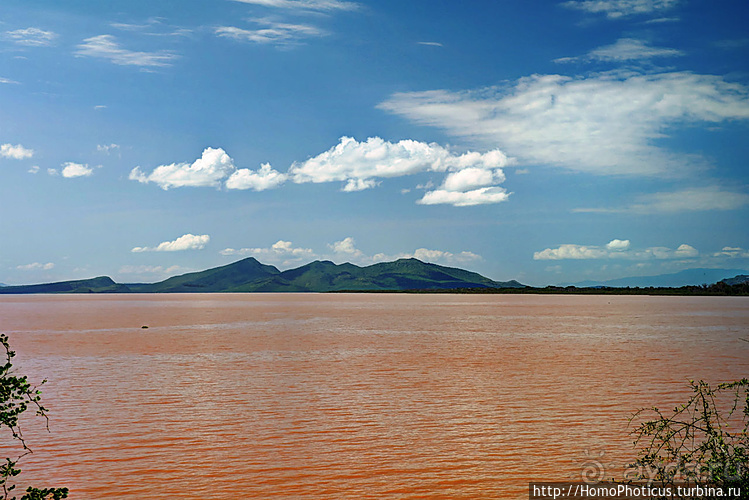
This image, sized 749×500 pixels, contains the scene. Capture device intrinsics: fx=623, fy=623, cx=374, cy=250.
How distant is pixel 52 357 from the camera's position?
41.9 m

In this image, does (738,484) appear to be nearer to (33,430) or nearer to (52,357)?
(33,430)

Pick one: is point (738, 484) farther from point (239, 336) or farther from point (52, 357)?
point (239, 336)

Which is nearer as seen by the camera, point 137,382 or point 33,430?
point 33,430

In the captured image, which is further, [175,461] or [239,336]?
[239,336]

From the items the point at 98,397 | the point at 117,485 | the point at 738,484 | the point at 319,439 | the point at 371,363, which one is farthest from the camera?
the point at 371,363

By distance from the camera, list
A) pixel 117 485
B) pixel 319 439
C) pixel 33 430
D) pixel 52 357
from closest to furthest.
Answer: pixel 117 485 < pixel 319 439 < pixel 33 430 < pixel 52 357

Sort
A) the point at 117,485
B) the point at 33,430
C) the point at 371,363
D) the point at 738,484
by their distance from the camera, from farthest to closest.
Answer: the point at 371,363 < the point at 33,430 < the point at 117,485 < the point at 738,484

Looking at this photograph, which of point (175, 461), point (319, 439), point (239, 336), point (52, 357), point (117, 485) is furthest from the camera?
point (239, 336)

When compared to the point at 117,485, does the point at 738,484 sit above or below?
above

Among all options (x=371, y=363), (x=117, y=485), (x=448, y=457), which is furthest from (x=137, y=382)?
(x=448, y=457)

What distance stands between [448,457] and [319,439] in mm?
4291

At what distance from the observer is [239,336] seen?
60.0 metres

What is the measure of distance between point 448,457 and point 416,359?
22414mm

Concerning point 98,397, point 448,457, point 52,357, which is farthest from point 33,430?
point 52,357
